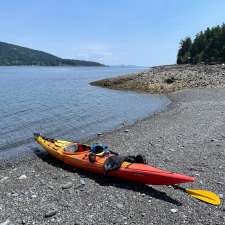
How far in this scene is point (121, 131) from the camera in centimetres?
2406

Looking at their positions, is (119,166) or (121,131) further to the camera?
(121,131)

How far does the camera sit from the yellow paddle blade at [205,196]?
10936 mm

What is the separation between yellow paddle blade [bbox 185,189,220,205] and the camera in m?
10.9

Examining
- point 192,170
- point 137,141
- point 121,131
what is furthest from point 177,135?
point 192,170

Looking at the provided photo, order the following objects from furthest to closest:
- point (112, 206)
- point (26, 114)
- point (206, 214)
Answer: point (26, 114), point (112, 206), point (206, 214)

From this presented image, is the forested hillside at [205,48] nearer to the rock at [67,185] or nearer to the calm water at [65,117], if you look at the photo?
the calm water at [65,117]

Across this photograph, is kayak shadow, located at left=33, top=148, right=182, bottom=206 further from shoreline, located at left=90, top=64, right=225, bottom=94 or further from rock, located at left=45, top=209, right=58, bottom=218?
shoreline, located at left=90, top=64, right=225, bottom=94

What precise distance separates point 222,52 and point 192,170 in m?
90.6

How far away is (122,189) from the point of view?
12.5 metres

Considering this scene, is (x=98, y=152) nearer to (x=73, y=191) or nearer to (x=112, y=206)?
(x=73, y=191)

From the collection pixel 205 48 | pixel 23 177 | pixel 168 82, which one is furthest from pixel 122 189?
pixel 205 48

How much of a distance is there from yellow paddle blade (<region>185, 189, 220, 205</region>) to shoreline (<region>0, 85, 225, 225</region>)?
180mm

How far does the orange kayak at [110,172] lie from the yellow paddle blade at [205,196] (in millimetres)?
482

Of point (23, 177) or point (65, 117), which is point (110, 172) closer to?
point (23, 177)
